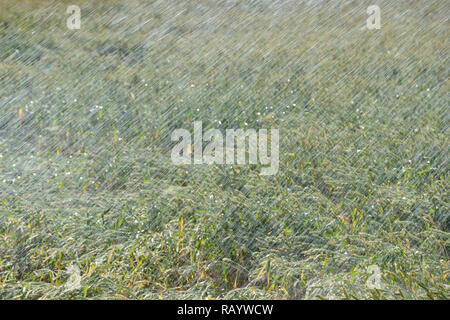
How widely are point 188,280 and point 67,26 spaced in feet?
13.4

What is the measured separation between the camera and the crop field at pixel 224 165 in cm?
285

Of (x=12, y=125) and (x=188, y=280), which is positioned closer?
(x=188, y=280)

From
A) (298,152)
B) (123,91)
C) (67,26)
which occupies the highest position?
(67,26)

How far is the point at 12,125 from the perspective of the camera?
4.34 meters

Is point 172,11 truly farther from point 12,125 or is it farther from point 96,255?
point 96,255

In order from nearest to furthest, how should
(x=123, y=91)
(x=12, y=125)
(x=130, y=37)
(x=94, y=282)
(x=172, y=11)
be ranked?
(x=94, y=282) < (x=12, y=125) < (x=123, y=91) < (x=130, y=37) < (x=172, y=11)

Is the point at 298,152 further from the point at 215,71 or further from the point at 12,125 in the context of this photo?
the point at 12,125

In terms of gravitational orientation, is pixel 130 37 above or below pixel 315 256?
above

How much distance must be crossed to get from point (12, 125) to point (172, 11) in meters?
2.73

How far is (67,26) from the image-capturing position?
19.8ft

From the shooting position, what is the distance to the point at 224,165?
3.63m

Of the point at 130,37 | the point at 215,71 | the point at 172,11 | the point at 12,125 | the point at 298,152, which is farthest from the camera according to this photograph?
the point at 172,11

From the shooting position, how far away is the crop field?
2852mm
